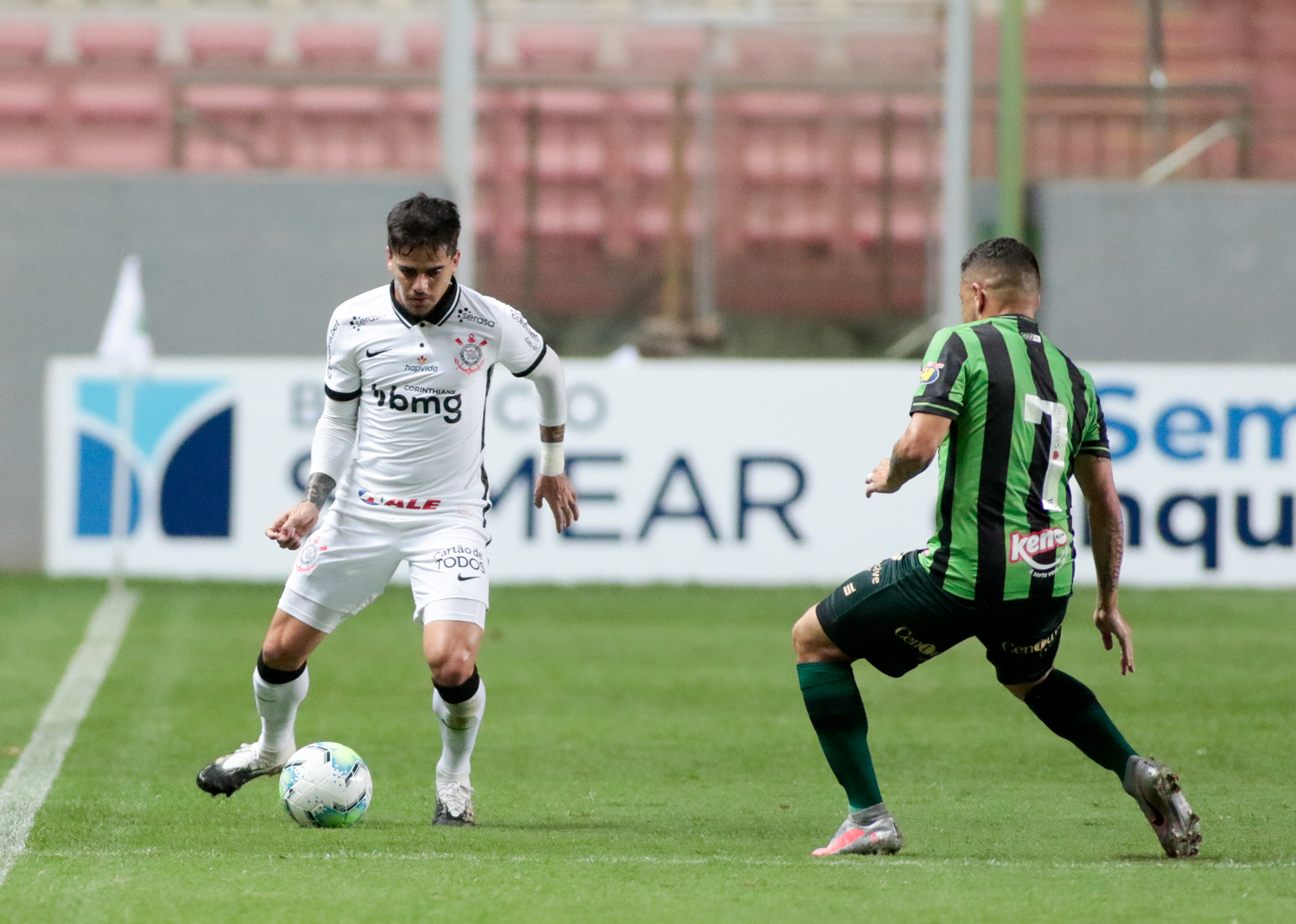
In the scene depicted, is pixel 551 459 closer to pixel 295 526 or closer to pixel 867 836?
pixel 295 526

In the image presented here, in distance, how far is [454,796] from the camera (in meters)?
5.68

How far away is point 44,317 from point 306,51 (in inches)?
153

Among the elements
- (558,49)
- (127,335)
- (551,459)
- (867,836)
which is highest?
(558,49)

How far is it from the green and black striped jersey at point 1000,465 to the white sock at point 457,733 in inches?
62.0

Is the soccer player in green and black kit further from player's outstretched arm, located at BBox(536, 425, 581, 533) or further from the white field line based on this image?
the white field line

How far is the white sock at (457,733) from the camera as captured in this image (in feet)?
18.6

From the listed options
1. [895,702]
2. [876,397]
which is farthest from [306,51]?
[895,702]

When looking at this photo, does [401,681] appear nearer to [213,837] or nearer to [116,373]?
[213,837]

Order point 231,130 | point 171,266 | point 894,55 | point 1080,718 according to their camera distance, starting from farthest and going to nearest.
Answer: point 894,55
point 231,130
point 171,266
point 1080,718

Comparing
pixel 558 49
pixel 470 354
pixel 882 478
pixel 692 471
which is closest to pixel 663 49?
pixel 558 49

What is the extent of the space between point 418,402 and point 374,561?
1.77ft

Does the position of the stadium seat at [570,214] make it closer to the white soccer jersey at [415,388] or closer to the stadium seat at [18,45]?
the stadium seat at [18,45]

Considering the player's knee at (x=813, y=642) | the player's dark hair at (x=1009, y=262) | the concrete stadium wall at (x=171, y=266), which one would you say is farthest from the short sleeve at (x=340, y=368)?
the concrete stadium wall at (x=171, y=266)

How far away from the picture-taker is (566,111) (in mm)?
17234
